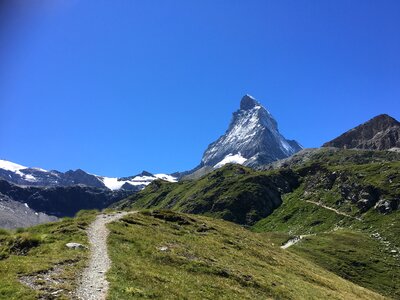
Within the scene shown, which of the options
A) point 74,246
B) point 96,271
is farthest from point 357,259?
point 96,271

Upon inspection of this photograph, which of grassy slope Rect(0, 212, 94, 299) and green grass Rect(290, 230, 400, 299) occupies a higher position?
green grass Rect(290, 230, 400, 299)

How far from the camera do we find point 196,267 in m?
44.8

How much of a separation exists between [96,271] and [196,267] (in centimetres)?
1343

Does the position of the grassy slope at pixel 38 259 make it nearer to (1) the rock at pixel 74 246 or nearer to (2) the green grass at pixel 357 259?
(1) the rock at pixel 74 246

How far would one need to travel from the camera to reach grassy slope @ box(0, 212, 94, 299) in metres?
28.6

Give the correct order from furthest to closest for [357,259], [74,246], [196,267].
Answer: [357,259], [196,267], [74,246]

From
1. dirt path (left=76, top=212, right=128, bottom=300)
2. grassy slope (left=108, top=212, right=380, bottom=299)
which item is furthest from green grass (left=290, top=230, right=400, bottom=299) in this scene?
dirt path (left=76, top=212, right=128, bottom=300)

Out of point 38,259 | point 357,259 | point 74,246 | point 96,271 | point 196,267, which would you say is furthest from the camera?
point 357,259

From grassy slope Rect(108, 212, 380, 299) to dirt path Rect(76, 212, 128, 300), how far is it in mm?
776

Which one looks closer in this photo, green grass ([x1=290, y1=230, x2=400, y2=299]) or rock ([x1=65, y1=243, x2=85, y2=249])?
rock ([x1=65, y1=243, x2=85, y2=249])

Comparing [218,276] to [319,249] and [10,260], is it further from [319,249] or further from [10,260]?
[319,249]

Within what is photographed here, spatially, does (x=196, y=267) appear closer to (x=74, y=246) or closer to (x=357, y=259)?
(x=74, y=246)

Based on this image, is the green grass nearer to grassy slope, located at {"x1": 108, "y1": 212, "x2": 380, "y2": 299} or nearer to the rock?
grassy slope, located at {"x1": 108, "y1": 212, "x2": 380, "y2": 299}

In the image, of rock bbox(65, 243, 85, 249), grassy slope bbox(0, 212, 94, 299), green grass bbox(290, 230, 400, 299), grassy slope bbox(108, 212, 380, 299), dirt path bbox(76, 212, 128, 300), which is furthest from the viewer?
green grass bbox(290, 230, 400, 299)
